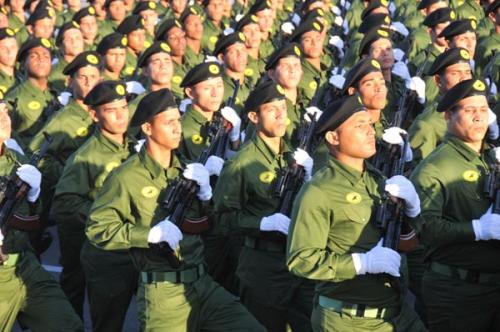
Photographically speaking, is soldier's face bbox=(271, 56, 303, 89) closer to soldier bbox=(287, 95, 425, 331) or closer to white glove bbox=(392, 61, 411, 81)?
white glove bbox=(392, 61, 411, 81)

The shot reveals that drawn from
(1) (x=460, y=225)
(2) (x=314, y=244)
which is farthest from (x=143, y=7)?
(2) (x=314, y=244)

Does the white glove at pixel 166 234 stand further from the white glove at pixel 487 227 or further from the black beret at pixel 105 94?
the black beret at pixel 105 94

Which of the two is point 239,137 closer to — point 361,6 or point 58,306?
point 58,306

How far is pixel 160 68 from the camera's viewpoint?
33.7ft

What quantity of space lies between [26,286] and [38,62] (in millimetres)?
4585

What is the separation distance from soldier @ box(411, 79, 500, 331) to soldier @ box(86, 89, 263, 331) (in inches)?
50.6

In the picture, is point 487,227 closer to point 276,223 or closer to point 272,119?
point 276,223

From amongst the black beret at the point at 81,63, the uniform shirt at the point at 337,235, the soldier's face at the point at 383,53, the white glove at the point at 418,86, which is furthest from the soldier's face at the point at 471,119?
the black beret at the point at 81,63

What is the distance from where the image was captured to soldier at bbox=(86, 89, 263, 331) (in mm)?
6270

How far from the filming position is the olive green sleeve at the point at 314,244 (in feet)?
17.9

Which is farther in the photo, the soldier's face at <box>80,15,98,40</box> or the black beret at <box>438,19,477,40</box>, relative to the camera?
the soldier's face at <box>80,15,98,40</box>

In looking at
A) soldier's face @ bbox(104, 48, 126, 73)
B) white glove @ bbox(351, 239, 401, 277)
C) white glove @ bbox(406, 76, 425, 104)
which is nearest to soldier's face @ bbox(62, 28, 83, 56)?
soldier's face @ bbox(104, 48, 126, 73)

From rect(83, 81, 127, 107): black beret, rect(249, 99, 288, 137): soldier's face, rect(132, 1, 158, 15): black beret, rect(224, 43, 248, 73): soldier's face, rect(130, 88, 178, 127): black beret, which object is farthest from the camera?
rect(132, 1, 158, 15): black beret

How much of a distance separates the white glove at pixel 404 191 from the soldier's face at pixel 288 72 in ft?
12.6
